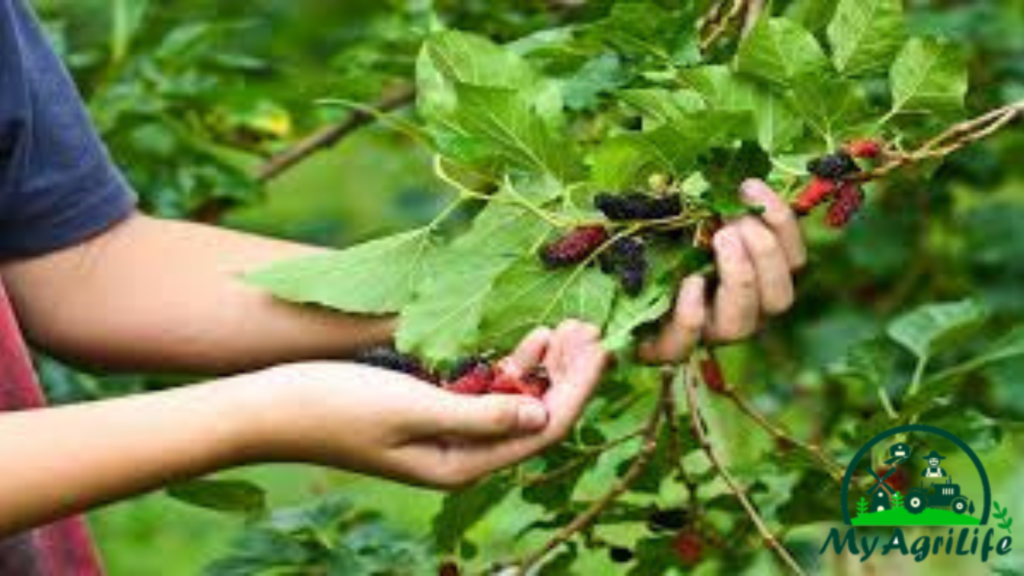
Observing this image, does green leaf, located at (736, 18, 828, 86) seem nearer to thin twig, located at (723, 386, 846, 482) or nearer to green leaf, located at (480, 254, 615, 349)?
green leaf, located at (480, 254, 615, 349)

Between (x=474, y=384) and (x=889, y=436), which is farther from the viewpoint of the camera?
(x=889, y=436)

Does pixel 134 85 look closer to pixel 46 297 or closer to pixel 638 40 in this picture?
pixel 46 297

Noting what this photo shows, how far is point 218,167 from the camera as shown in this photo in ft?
6.93

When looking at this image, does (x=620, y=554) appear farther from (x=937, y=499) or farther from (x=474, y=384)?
(x=474, y=384)

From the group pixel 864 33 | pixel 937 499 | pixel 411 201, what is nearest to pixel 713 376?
pixel 937 499

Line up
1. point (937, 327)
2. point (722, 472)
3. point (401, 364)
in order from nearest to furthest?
point (401, 364) < point (722, 472) < point (937, 327)

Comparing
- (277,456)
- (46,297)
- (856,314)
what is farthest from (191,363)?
(856,314)

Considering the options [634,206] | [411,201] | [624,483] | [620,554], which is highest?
[634,206]

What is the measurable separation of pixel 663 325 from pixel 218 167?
82cm

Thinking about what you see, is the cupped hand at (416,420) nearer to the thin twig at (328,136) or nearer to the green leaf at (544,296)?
the green leaf at (544,296)

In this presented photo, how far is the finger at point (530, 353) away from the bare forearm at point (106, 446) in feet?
0.55

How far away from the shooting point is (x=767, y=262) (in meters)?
1.36

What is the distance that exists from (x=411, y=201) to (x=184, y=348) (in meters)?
2.05

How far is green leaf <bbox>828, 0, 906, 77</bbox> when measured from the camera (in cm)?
138
